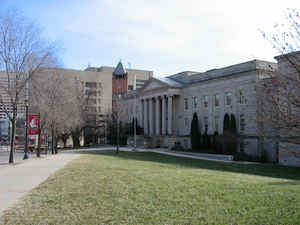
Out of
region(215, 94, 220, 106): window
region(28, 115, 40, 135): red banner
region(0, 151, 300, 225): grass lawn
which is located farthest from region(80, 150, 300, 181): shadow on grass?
region(215, 94, 220, 106): window

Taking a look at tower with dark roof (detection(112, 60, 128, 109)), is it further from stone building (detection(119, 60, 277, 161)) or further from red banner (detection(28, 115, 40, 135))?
red banner (detection(28, 115, 40, 135))

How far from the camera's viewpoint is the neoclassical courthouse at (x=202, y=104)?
46.0 meters

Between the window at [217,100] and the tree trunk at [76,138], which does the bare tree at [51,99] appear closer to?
the window at [217,100]

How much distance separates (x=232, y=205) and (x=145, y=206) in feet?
8.16

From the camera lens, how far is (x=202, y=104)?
57.8 metres

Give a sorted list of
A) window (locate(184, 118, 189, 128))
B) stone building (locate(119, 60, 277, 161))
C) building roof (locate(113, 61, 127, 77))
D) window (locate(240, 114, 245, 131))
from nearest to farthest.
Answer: stone building (locate(119, 60, 277, 161))
window (locate(240, 114, 245, 131))
window (locate(184, 118, 189, 128))
building roof (locate(113, 61, 127, 77))

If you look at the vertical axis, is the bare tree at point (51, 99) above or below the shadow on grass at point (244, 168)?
above

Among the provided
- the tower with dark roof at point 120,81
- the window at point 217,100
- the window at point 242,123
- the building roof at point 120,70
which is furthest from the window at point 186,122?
the tower with dark roof at point 120,81

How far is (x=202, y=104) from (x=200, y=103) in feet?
2.15

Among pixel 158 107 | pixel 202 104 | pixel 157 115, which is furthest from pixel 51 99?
pixel 158 107

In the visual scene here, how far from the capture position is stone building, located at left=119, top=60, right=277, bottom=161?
4653 centimetres

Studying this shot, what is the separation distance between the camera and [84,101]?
229 ft

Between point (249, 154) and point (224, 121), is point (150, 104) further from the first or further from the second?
point (249, 154)

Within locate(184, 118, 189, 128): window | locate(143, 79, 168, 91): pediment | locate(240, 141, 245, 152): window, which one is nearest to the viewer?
locate(240, 141, 245, 152): window
